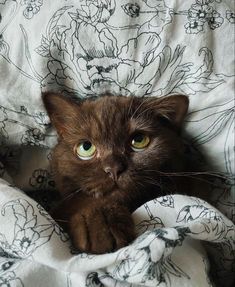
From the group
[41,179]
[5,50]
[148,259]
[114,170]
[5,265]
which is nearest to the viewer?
[148,259]

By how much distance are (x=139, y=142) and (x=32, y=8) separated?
430 mm

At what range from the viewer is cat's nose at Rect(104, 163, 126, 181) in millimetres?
1032

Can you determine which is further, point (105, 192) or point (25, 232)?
point (105, 192)

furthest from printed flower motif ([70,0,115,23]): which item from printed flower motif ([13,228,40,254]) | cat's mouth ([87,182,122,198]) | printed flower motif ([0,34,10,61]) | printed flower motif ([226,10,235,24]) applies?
printed flower motif ([13,228,40,254])

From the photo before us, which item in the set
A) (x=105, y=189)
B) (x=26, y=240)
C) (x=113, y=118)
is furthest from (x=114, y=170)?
(x=26, y=240)

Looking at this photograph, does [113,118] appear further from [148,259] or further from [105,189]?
[148,259]

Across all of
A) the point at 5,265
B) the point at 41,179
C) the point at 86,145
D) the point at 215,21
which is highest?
the point at 215,21

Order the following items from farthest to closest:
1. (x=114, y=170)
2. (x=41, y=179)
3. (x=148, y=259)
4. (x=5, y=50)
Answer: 1. (x=41, y=179)
2. (x=5, y=50)
3. (x=114, y=170)
4. (x=148, y=259)

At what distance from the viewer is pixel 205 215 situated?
955 mm

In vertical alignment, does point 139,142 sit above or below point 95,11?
below

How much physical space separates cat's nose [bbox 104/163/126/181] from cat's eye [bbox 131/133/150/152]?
0.32 feet

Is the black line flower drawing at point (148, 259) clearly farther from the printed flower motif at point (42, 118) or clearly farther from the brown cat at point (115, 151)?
the printed flower motif at point (42, 118)

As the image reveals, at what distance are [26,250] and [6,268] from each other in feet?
0.21

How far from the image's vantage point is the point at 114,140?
1100 mm
